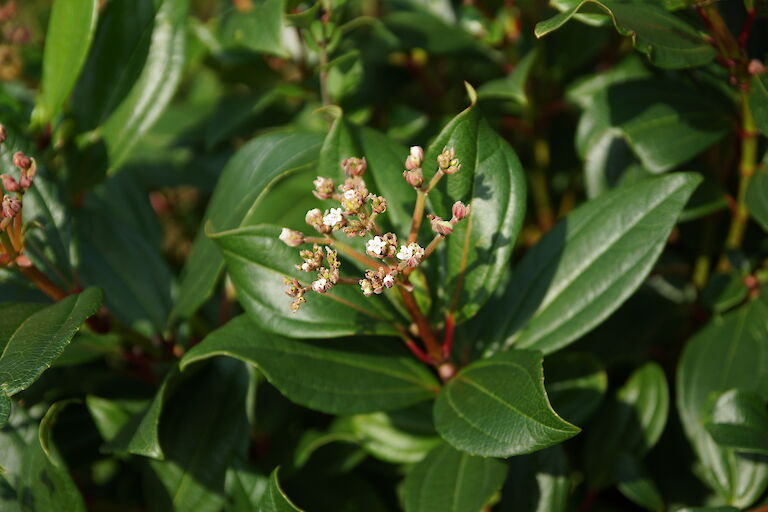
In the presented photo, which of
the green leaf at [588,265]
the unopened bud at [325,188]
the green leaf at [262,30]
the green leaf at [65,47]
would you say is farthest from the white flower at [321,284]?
the green leaf at [65,47]

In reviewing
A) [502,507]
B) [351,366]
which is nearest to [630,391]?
[502,507]

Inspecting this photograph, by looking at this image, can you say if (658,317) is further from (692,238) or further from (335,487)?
(335,487)

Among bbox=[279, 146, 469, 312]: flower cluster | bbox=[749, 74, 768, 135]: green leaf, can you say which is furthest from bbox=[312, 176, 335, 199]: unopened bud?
bbox=[749, 74, 768, 135]: green leaf

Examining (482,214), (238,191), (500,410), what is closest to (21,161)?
(238,191)

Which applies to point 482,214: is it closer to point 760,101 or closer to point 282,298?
point 282,298

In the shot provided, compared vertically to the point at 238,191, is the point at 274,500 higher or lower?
lower

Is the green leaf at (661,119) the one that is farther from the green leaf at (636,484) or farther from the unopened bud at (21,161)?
the unopened bud at (21,161)

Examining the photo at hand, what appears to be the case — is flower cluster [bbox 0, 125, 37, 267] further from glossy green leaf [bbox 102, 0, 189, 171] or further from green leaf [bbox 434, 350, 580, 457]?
green leaf [bbox 434, 350, 580, 457]
